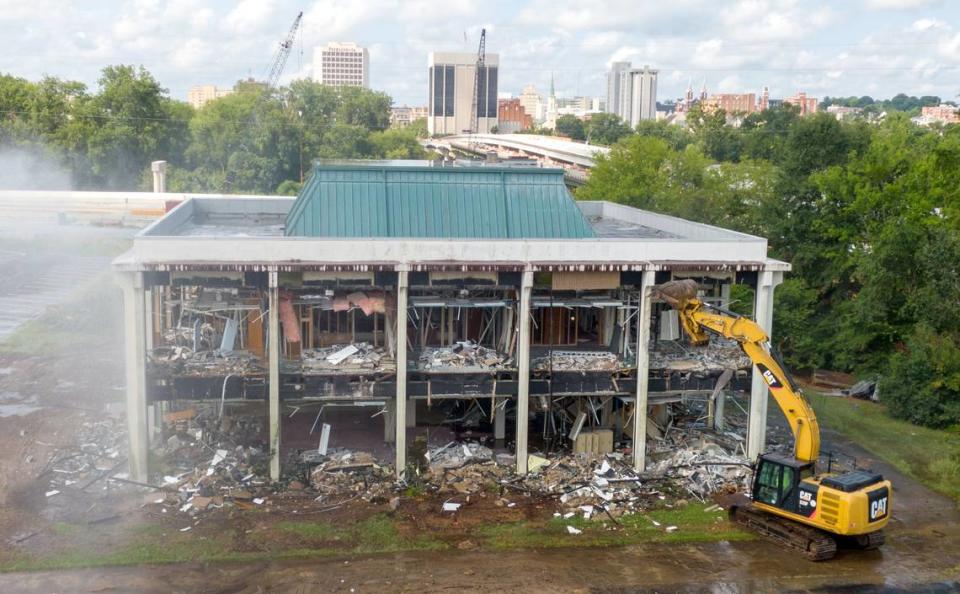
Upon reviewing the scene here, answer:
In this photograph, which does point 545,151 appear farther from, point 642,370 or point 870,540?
point 870,540

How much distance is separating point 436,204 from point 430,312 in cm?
356

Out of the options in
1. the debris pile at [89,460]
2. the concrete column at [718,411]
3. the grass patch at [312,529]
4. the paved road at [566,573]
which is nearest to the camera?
the paved road at [566,573]

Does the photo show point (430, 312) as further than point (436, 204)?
No

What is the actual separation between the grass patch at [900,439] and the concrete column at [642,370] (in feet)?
29.8

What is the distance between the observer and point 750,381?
29500 mm

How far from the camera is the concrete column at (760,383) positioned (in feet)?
94.3

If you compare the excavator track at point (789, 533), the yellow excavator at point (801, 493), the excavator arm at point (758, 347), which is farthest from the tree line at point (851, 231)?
the excavator track at point (789, 533)

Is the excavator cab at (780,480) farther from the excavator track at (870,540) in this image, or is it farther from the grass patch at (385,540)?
the grass patch at (385,540)

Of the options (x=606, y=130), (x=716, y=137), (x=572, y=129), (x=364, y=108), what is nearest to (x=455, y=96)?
(x=572, y=129)

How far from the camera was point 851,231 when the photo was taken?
160 feet

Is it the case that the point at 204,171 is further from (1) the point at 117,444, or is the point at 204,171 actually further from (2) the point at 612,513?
(2) the point at 612,513

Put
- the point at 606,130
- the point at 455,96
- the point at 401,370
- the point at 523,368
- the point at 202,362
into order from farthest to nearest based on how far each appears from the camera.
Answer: the point at 455,96 < the point at 606,130 < the point at 523,368 < the point at 202,362 < the point at 401,370

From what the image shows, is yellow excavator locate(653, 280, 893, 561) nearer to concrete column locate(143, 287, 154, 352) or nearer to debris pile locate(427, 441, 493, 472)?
debris pile locate(427, 441, 493, 472)

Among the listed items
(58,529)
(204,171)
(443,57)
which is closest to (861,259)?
(58,529)
